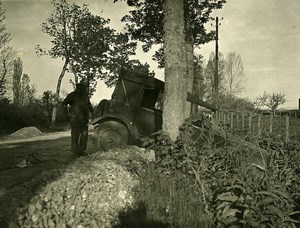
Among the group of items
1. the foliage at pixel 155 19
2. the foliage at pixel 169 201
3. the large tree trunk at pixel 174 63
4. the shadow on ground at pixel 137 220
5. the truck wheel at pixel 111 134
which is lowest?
the shadow on ground at pixel 137 220

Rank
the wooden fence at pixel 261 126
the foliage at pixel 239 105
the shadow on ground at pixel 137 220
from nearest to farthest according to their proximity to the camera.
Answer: the shadow on ground at pixel 137 220 → the wooden fence at pixel 261 126 → the foliage at pixel 239 105

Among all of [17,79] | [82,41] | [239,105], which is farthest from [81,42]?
[17,79]

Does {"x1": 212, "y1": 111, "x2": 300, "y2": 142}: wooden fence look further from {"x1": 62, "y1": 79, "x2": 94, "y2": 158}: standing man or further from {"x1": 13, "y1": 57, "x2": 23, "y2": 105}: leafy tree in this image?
{"x1": 13, "y1": 57, "x2": 23, "y2": 105}: leafy tree

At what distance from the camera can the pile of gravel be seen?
12.5ft

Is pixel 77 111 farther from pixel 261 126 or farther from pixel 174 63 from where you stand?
pixel 261 126

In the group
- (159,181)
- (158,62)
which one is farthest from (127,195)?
(158,62)

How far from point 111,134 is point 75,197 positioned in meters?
5.22

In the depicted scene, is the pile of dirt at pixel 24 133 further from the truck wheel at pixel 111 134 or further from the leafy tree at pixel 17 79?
the leafy tree at pixel 17 79

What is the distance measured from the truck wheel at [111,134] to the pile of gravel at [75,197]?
3.75m

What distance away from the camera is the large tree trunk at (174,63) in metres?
6.64

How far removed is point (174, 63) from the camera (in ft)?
21.8

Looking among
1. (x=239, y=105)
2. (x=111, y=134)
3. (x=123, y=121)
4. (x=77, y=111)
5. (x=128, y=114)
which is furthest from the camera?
(x=239, y=105)

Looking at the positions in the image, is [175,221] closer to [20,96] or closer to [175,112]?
[175,112]

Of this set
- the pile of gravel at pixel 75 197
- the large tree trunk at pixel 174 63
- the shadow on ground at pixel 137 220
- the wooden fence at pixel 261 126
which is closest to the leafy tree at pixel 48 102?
the wooden fence at pixel 261 126
